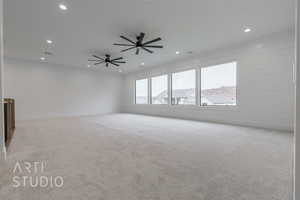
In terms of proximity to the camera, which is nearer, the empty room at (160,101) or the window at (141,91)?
the empty room at (160,101)

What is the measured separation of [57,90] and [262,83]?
920 cm

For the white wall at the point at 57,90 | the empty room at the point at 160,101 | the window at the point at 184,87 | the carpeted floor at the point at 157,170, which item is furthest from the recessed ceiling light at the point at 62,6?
the white wall at the point at 57,90

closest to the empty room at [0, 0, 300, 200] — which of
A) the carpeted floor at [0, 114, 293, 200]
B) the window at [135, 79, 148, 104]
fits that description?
the carpeted floor at [0, 114, 293, 200]

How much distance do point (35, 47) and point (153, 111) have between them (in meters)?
6.10

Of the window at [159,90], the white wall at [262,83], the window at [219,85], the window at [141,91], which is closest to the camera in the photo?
the white wall at [262,83]

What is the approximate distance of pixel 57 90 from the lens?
770 cm

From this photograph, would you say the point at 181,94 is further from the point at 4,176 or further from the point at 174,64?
the point at 4,176

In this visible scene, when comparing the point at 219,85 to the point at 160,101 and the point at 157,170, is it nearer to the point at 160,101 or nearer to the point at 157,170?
the point at 160,101

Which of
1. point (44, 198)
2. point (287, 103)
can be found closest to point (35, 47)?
point (44, 198)

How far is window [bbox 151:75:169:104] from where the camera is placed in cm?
809

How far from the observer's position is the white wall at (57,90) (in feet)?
21.8

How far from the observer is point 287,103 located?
13.7ft

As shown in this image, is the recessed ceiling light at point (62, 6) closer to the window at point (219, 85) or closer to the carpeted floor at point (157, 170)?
the carpeted floor at point (157, 170)

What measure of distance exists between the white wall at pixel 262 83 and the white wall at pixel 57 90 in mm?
6543
